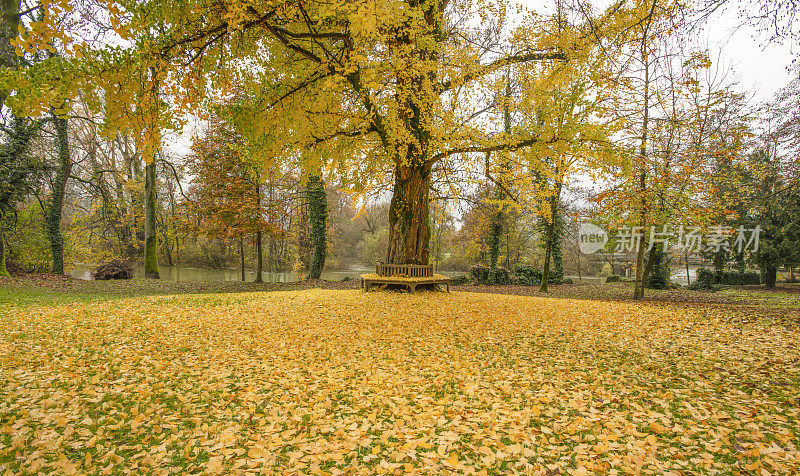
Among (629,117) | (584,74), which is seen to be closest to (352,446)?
(584,74)

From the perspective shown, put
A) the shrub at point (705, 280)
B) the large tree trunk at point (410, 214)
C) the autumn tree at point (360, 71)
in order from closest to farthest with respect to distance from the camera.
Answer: the autumn tree at point (360, 71)
the large tree trunk at point (410, 214)
the shrub at point (705, 280)

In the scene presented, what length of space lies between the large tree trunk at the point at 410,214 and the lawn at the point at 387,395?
148 inches

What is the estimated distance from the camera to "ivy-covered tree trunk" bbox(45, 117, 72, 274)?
13055 millimetres

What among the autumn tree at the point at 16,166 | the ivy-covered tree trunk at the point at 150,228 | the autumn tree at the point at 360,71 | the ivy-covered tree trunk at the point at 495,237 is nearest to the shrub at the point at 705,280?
the ivy-covered tree trunk at the point at 495,237

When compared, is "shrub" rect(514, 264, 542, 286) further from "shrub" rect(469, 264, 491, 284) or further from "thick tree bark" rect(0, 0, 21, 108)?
"thick tree bark" rect(0, 0, 21, 108)

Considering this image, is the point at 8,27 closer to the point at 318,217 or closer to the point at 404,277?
the point at 318,217

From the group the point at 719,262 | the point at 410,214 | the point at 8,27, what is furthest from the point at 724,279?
the point at 8,27

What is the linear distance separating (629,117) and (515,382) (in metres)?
11.2

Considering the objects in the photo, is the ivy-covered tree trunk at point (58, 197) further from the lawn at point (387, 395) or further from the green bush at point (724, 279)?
the green bush at point (724, 279)

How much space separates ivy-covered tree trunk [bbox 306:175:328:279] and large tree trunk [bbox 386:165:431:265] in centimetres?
712

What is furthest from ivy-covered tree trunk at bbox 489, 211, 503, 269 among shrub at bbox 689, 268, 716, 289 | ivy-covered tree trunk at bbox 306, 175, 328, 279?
shrub at bbox 689, 268, 716, 289

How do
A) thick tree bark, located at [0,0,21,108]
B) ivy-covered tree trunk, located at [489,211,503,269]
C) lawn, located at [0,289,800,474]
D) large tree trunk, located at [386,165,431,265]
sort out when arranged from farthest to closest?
ivy-covered tree trunk, located at [489,211,503,269], large tree trunk, located at [386,165,431,265], thick tree bark, located at [0,0,21,108], lawn, located at [0,289,800,474]

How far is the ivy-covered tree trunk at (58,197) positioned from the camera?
514 inches

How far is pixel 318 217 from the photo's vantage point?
53.6ft
